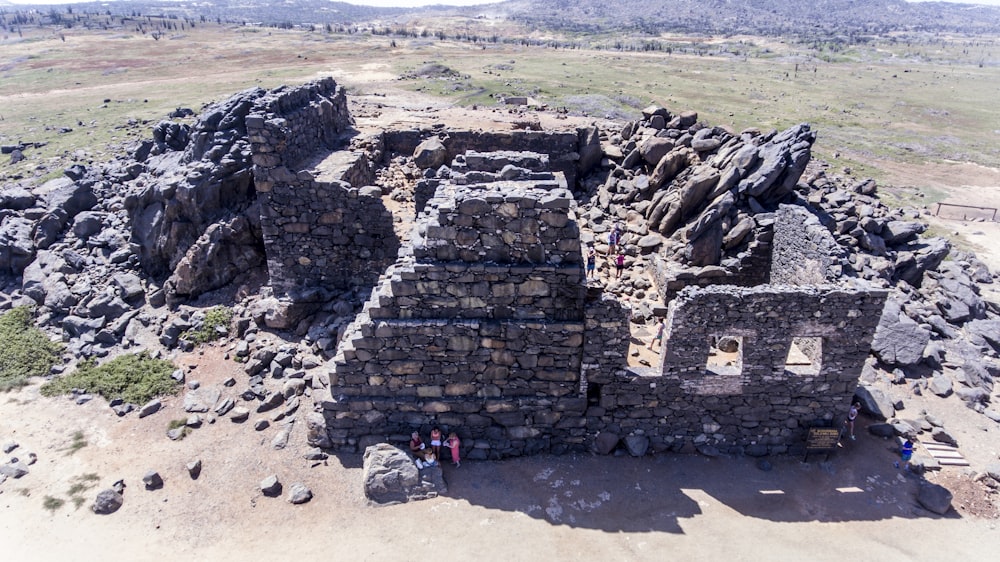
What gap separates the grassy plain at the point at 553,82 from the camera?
37.8 metres

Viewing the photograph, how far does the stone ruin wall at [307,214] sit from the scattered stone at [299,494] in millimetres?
6207

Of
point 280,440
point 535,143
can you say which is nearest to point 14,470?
point 280,440

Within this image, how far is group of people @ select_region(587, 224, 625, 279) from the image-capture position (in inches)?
617

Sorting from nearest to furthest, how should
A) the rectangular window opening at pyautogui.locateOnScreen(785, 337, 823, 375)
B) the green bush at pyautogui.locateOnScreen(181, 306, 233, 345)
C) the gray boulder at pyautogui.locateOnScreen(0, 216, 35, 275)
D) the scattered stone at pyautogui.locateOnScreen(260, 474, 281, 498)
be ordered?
the scattered stone at pyautogui.locateOnScreen(260, 474, 281, 498), the rectangular window opening at pyautogui.locateOnScreen(785, 337, 823, 375), the green bush at pyautogui.locateOnScreen(181, 306, 233, 345), the gray boulder at pyautogui.locateOnScreen(0, 216, 35, 275)

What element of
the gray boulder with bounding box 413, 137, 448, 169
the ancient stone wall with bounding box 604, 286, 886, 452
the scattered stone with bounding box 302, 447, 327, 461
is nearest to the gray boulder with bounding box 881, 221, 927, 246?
the ancient stone wall with bounding box 604, 286, 886, 452

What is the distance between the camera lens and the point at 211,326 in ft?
52.8

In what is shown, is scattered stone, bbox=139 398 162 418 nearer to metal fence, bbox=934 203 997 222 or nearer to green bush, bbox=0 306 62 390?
green bush, bbox=0 306 62 390

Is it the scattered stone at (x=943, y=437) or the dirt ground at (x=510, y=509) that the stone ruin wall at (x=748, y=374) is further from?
the scattered stone at (x=943, y=437)

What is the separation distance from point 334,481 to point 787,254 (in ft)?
38.8

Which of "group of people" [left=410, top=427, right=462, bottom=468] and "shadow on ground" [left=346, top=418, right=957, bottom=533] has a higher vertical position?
"group of people" [left=410, top=427, right=462, bottom=468]

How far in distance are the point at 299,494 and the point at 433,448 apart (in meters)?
2.59

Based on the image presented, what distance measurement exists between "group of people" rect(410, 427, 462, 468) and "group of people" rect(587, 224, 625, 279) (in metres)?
6.33

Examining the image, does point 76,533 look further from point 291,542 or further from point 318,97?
point 318,97

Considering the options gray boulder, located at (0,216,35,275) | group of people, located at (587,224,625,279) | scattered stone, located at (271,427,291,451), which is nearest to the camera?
scattered stone, located at (271,427,291,451)
